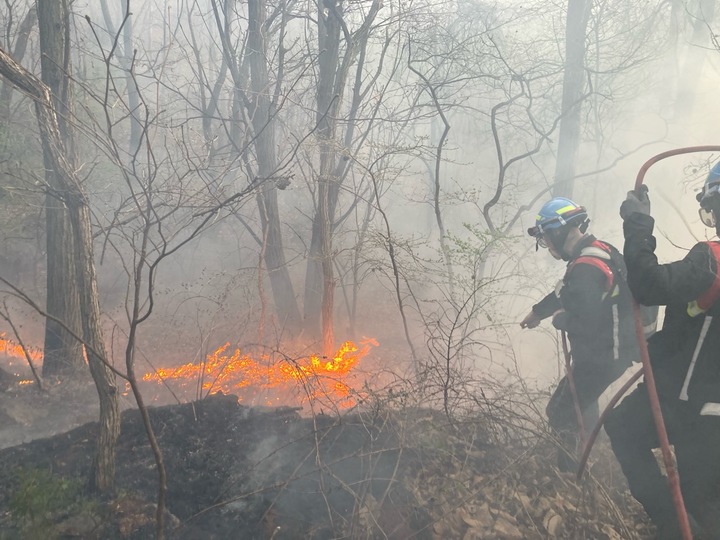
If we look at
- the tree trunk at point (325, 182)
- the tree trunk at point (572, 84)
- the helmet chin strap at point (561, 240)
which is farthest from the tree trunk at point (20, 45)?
the tree trunk at point (572, 84)

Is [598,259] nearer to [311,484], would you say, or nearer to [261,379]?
[311,484]

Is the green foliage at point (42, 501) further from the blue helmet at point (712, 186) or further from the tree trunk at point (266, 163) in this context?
the tree trunk at point (266, 163)

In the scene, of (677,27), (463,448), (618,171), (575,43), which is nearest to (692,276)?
(463,448)

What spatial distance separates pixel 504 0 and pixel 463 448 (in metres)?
18.3

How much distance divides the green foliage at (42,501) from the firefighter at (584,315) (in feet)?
12.2

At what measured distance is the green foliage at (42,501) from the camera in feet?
10.2

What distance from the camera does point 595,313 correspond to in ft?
14.3

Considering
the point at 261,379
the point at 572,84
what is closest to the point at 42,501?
the point at 261,379

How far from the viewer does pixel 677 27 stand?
47.6 feet

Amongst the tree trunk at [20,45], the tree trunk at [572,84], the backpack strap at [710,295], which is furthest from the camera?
the tree trunk at [572,84]

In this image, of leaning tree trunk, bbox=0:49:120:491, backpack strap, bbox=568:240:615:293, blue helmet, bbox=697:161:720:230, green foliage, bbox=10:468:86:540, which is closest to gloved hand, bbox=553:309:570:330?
backpack strap, bbox=568:240:615:293

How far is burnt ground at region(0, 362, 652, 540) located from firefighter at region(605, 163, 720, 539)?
487 mm

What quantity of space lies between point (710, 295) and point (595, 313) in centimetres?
156

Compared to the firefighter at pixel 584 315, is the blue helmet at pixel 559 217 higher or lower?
higher
